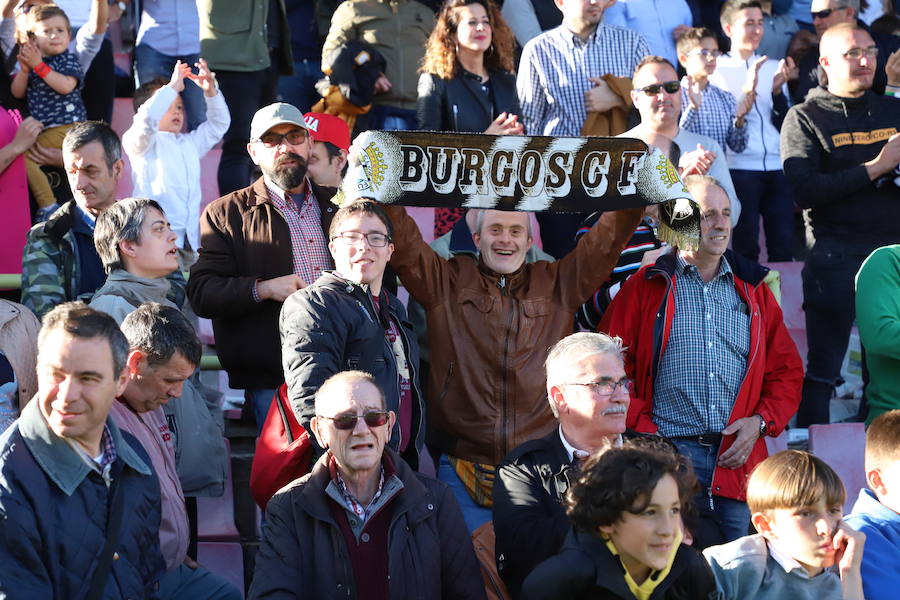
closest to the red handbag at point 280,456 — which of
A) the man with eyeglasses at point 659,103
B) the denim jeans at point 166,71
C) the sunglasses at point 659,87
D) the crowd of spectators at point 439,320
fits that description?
the crowd of spectators at point 439,320

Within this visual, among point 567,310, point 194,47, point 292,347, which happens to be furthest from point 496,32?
point 292,347

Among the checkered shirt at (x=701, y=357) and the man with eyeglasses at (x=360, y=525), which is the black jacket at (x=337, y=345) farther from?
the checkered shirt at (x=701, y=357)

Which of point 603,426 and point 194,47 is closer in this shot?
point 603,426

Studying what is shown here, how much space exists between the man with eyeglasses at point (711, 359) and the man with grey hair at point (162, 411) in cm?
175

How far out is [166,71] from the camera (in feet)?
26.9

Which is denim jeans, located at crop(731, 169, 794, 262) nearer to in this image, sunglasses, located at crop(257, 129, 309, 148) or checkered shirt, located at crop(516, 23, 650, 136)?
checkered shirt, located at crop(516, 23, 650, 136)

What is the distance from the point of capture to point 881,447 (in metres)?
4.35

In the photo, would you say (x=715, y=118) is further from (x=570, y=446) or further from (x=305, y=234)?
(x=570, y=446)

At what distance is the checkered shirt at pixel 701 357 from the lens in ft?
17.1

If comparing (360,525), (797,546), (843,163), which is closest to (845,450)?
(843,163)

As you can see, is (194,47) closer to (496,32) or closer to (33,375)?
(496,32)

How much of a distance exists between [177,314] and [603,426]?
60.5 inches

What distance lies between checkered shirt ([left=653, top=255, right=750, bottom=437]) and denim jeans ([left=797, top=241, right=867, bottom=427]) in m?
1.41

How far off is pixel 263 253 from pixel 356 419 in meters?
1.59
